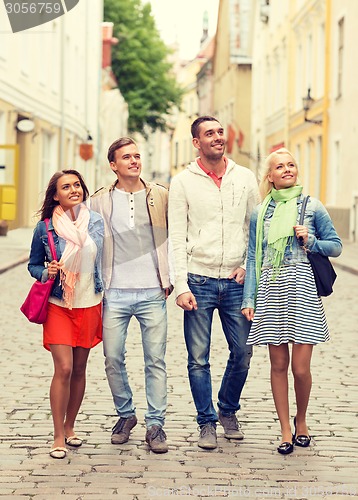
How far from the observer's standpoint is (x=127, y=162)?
5.79m

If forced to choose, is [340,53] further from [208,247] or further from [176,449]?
[176,449]

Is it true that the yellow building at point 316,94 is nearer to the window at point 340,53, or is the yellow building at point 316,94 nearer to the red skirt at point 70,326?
the window at point 340,53

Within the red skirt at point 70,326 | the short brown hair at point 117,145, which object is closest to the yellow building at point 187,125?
the short brown hair at point 117,145

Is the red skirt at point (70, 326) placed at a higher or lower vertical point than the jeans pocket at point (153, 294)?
lower

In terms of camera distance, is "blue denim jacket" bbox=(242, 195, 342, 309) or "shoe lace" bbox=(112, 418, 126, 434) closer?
"blue denim jacket" bbox=(242, 195, 342, 309)

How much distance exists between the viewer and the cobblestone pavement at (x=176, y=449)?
4.88 m

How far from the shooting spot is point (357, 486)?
4.92m

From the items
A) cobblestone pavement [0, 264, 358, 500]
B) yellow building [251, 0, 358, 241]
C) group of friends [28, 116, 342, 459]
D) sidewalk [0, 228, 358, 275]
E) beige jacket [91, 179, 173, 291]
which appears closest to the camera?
cobblestone pavement [0, 264, 358, 500]

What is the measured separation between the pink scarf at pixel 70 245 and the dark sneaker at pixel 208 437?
0.97 meters

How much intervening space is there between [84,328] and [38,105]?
2668 centimetres

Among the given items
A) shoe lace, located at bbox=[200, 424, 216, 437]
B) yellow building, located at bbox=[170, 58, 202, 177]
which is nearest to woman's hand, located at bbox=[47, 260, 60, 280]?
shoe lace, located at bbox=[200, 424, 216, 437]

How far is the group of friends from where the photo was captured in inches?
225

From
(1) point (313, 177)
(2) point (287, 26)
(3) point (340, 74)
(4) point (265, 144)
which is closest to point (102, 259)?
(3) point (340, 74)

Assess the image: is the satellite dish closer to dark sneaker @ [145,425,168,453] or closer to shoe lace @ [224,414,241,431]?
shoe lace @ [224,414,241,431]
